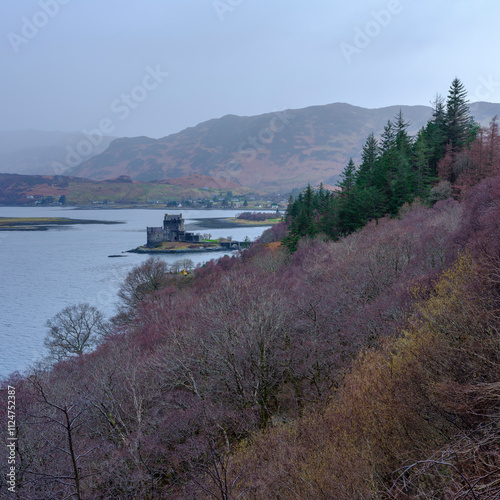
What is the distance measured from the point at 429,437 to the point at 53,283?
3142 inches

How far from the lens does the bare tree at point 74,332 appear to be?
144ft

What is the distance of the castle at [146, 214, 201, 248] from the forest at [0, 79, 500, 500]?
79.1 metres

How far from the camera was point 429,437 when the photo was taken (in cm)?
1145

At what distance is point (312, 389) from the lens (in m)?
21.4

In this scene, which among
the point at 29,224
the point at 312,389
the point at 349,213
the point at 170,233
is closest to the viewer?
the point at 312,389

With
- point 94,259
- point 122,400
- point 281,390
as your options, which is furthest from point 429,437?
point 94,259

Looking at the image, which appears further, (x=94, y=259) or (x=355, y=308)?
(x=94, y=259)

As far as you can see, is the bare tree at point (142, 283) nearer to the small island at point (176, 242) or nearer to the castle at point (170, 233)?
the small island at point (176, 242)

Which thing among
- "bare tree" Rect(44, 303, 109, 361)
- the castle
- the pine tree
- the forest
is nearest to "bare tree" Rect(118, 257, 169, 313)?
"bare tree" Rect(44, 303, 109, 361)

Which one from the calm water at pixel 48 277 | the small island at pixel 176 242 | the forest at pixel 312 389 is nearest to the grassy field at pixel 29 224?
the calm water at pixel 48 277

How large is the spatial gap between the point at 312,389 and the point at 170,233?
11318cm

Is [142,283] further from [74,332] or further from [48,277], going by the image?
[48,277]

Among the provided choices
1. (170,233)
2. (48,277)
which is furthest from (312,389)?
(170,233)

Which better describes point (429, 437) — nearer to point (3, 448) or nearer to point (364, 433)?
point (364, 433)
